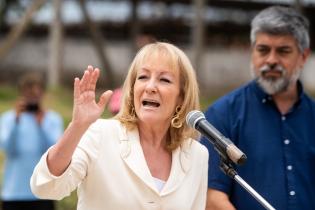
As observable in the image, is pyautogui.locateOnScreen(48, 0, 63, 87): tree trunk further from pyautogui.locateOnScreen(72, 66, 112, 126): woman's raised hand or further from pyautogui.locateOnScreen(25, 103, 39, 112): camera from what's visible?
pyautogui.locateOnScreen(72, 66, 112, 126): woman's raised hand

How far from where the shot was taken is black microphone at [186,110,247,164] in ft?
8.25

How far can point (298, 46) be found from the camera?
11.7 feet

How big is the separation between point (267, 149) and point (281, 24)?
66cm

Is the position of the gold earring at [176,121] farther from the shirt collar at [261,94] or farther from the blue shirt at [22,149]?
the blue shirt at [22,149]

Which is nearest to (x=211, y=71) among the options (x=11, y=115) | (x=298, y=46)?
(x=11, y=115)

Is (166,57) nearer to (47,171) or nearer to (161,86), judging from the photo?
(161,86)

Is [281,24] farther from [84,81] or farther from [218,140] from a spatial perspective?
[84,81]

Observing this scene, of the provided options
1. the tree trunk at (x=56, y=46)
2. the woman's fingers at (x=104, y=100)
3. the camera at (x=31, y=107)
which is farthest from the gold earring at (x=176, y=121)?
the tree trunk at (x=56, y=46)

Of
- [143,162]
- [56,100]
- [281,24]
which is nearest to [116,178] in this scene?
[143,162]

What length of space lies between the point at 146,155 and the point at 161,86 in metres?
0.30

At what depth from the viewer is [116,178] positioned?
269 centimetres

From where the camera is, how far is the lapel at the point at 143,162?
2.72m

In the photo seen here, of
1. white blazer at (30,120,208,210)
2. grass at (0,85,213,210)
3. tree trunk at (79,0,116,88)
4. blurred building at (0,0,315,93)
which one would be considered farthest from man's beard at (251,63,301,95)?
blurred building at (0,0,315,93)

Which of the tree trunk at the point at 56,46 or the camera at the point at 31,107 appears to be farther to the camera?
the tree trunk at the point at 56,46
